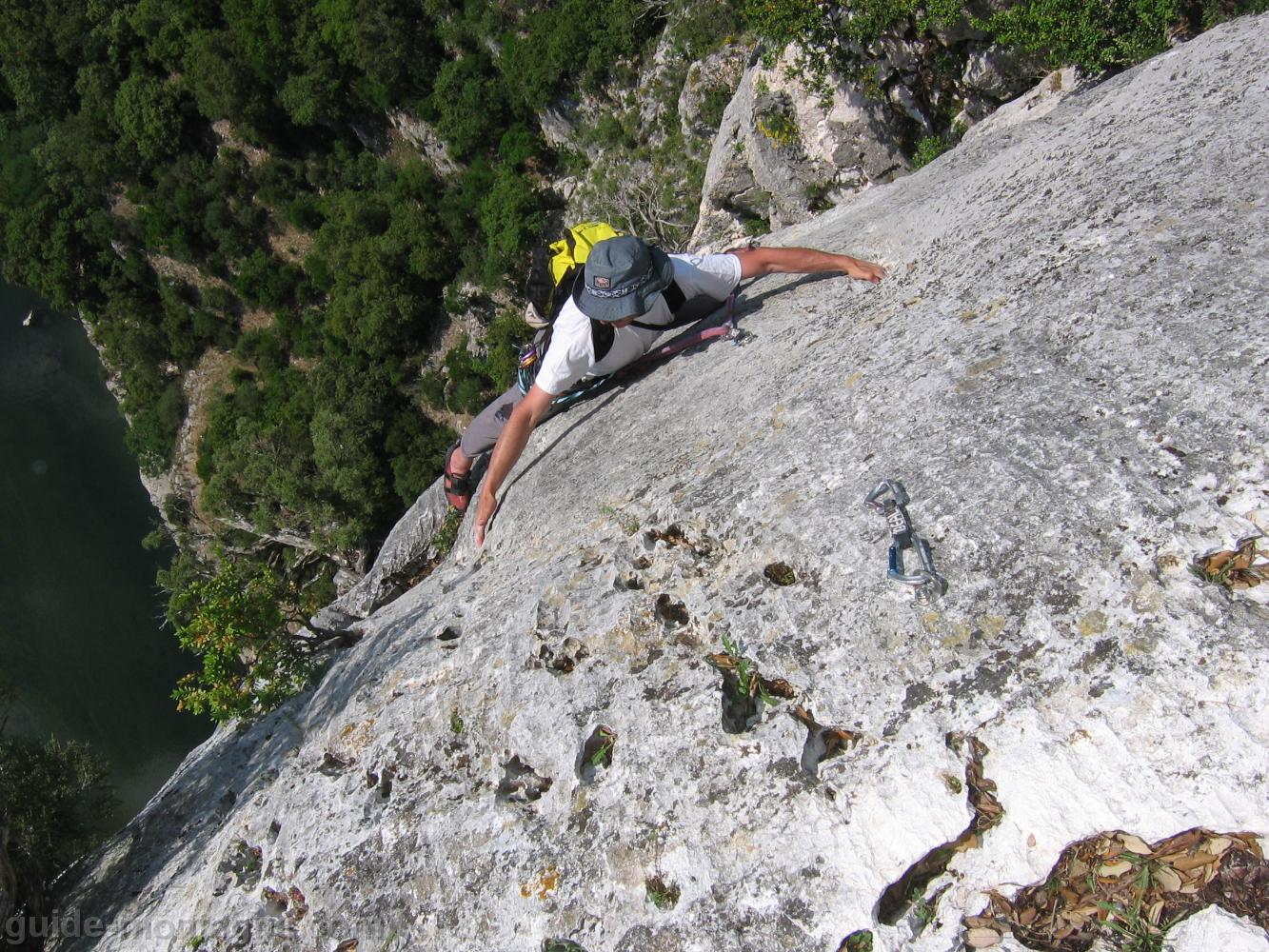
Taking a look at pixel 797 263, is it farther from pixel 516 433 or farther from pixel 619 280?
pixel 516 433

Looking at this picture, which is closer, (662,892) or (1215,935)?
(1215,935)

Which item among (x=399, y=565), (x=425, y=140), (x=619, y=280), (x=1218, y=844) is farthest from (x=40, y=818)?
(x=425, y=140)

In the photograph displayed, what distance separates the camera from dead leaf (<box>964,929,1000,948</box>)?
4.37 metres

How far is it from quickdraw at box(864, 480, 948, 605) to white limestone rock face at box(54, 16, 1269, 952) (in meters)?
0.11

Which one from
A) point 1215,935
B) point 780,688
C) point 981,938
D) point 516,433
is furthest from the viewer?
point 516,433

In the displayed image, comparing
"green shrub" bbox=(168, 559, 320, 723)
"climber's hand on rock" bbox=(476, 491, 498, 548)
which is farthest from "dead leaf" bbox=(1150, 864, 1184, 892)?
"green shrub" bbox=(168, 559, 320, 723)

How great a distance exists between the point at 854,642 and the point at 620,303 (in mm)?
3795

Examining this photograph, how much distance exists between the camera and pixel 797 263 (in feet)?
28.1

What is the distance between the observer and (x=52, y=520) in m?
42.6

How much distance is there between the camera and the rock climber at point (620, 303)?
7.31 meters

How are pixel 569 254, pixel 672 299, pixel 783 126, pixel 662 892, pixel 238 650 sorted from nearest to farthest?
pixel 662 892 < pixel 569 254 < pixel 672 299 < pixel 238 650 < pixel 783 126

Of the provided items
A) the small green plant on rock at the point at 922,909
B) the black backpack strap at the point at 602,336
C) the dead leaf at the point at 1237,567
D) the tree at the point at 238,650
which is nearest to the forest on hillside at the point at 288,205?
the black backpack strap at the point at 602,336

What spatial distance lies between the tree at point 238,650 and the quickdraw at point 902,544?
6724 mm

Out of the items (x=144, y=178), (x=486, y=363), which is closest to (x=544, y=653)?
(x=486, y=363)
